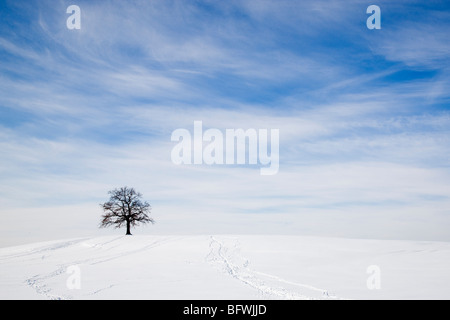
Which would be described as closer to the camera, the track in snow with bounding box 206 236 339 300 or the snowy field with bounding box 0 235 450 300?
the track in snow with bounding box 206 236 339 300

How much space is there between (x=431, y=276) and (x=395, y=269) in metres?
1.96

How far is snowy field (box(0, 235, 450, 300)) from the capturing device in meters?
11.9

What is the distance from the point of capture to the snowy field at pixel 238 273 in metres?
11.9

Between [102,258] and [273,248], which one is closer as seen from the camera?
[102,258]

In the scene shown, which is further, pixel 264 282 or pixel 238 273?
pixel 238 273

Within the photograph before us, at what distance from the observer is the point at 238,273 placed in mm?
15516

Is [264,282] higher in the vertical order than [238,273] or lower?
higher

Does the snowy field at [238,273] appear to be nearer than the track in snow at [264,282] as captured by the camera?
No

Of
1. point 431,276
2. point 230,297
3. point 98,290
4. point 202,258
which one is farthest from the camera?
point 202,258

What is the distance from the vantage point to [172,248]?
25.7 metres
